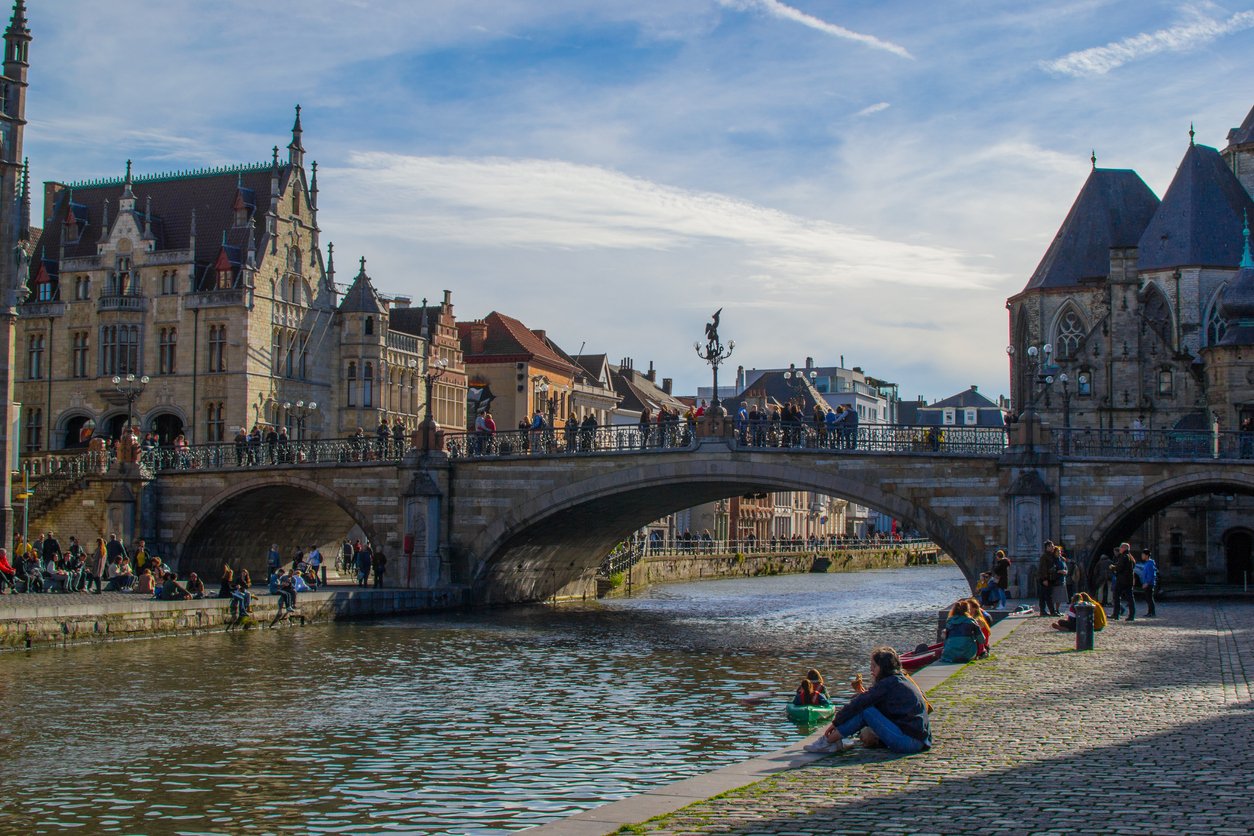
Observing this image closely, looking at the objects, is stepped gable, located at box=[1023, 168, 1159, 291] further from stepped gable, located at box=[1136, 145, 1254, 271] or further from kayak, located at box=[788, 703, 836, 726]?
kayak, located at box=[788, 703, 836, 726]

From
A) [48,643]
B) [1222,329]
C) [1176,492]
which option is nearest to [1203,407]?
[1222,329]

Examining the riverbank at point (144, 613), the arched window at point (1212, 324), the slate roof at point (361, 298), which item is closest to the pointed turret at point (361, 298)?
the slate roof at point (361, 298)

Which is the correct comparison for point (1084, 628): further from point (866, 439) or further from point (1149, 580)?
point (866, 439)

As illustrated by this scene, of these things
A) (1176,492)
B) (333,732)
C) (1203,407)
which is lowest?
(333,732)

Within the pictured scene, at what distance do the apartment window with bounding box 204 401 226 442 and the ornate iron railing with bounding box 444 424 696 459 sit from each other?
15891mm

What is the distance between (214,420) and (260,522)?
9149 millimetres

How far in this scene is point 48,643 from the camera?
28531mm

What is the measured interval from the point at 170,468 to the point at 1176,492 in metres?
28.4

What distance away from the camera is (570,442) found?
4134cm

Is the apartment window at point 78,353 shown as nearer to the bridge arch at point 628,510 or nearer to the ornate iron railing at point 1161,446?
the bridge arch at point 628,510

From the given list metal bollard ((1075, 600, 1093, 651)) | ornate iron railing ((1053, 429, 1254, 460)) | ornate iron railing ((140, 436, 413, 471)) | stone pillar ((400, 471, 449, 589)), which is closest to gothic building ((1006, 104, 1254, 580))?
ornate iron railing ((1053, 429, 1254, 460))

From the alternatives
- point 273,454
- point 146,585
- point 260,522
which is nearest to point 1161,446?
point 146,585

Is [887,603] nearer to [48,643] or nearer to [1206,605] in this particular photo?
[1206,605]

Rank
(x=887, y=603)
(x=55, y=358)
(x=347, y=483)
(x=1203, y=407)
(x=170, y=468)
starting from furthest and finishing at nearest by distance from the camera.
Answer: (x=55, y=358) < (x=1203, y=407) < (x=887, y=603) < (x=170, y=468) < (x=347, y=483)
